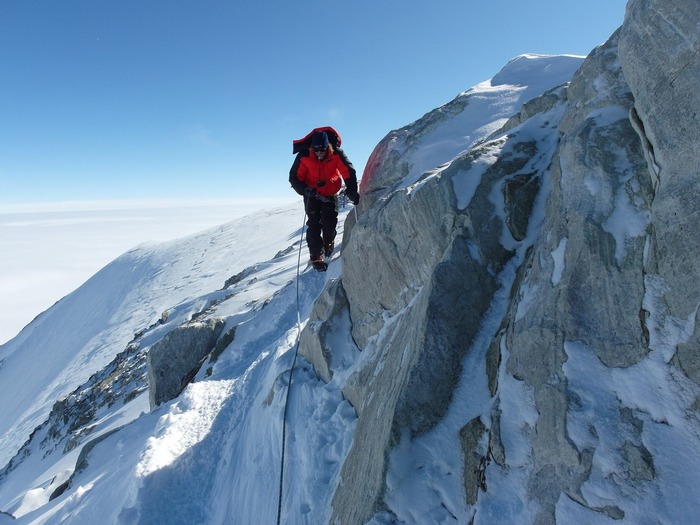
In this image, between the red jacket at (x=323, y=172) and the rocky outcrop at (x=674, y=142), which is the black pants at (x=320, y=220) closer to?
the red jacket at (x=323, y=172)

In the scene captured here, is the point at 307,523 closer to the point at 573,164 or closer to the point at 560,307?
the point at 560,307

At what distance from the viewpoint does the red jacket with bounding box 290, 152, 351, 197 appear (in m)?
8.97

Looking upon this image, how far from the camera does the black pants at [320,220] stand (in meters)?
9.27

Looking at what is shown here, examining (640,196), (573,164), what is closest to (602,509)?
(640,196)

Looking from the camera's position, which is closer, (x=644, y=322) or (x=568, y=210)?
(x=644, y=322)

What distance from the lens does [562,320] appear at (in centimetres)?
326

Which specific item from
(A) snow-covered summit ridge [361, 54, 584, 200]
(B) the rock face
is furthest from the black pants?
(B) the rock face

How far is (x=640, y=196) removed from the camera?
10.9 feet

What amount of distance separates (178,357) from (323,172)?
22.2 feet

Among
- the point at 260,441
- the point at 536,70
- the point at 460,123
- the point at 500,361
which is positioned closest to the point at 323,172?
the point at 260,441

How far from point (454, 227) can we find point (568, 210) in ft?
4.76

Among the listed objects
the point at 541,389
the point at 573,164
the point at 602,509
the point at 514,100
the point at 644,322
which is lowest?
the point at 602,509

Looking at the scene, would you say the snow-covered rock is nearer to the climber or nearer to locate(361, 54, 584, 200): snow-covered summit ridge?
the climber

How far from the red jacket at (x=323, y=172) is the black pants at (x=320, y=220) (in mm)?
255
